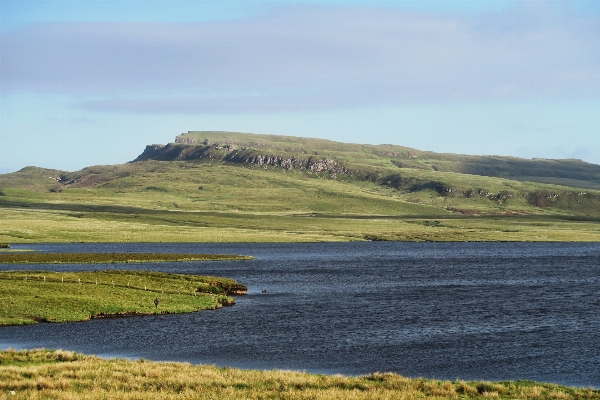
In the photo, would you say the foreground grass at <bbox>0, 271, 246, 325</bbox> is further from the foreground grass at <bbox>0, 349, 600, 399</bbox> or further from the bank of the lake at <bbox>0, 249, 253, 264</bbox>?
the bank of the lake at <bbox>0, 249, 253, 264</bbox>

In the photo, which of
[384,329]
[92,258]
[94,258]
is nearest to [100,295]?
[384,329]

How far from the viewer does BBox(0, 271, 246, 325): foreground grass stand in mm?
66875

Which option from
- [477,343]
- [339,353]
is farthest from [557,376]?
[339,353]

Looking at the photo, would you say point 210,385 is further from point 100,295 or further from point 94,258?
point 94,258

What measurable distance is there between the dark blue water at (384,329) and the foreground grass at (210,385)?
8.22 metres

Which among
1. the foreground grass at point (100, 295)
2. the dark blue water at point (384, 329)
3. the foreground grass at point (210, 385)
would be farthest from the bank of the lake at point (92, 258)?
the foreground grass at point (210, 385)

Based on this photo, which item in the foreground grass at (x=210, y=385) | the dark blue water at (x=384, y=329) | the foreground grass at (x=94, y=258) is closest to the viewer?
the foreground grass at (x=210, y=385)

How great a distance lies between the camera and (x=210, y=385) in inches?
1380

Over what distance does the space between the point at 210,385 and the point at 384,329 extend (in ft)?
103

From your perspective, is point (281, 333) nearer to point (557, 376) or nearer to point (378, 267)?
point (557, 376)

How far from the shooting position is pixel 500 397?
34.7 metres

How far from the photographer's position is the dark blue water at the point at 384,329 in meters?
49.6

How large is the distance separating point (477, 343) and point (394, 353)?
26.4 ft

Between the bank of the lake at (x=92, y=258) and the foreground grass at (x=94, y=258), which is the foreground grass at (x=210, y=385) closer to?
the bank of the lake at (x=92, y=258)
